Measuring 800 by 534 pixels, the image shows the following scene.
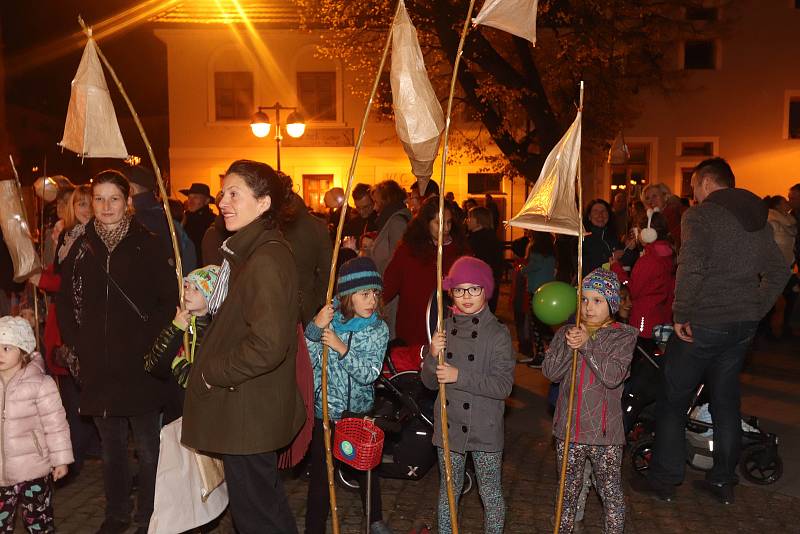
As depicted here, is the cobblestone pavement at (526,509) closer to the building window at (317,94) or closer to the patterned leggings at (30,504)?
the patterned leggings at (30,504)

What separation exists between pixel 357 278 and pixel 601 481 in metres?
1.74

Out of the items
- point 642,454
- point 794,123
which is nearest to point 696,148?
point 794,123

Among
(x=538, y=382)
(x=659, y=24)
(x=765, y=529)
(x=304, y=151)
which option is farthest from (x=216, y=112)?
(x=765, y=529)

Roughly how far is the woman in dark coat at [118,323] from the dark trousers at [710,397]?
335 centimetres

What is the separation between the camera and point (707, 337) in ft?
18.3

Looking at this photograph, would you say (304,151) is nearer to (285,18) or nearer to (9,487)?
(285,18)

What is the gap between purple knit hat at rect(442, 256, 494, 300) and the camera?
178 inches

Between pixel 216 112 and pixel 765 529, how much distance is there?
78.2ft

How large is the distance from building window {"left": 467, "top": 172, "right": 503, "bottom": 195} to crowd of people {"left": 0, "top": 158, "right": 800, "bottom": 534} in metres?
20.1

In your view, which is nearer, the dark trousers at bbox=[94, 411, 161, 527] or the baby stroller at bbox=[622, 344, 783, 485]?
the dark trousers at bbox=[94, 411, 161, 527]

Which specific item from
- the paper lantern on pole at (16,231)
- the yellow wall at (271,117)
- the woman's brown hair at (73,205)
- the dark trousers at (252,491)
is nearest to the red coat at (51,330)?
the woman's brown hair at (73,205)

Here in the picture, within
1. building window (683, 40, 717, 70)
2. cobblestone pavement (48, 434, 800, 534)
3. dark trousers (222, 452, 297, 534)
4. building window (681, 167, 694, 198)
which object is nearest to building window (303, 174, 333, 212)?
building window (681, 167, 694, 198)

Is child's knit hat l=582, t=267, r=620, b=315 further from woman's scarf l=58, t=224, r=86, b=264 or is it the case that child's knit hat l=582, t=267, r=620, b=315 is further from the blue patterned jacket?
woman's scarf l=58, t=224, r=86, b=264

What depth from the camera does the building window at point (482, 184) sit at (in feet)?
88.3
